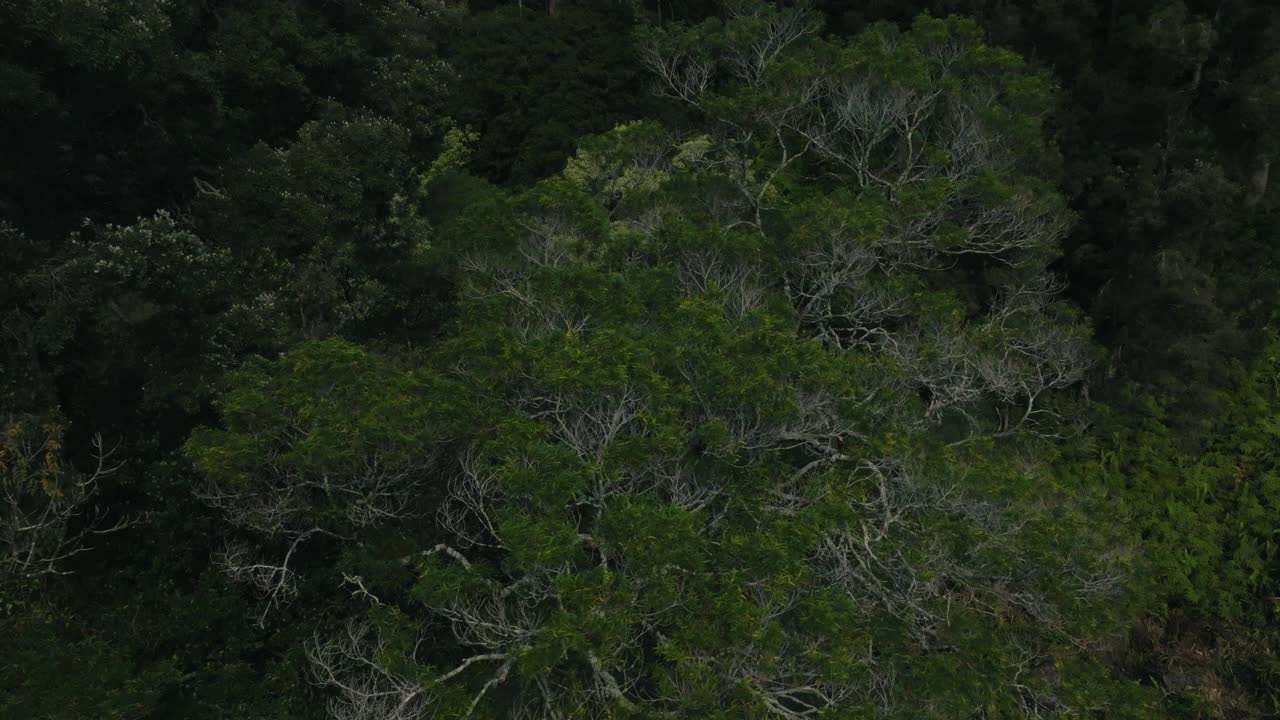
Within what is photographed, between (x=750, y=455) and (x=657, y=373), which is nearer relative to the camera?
(x=657, y=373)

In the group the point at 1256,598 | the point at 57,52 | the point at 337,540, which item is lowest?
the point at 1256,598

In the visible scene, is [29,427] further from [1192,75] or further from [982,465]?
[1192,75]

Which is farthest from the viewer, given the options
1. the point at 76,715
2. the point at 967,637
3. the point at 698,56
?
the point at 698,56

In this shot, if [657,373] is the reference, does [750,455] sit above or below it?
below

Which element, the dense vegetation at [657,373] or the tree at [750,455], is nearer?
the tree at [750,455]

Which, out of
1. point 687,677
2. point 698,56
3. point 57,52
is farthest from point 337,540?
point 698,56

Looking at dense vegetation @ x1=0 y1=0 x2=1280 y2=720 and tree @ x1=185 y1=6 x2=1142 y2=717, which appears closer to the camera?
tree @ x1=185 y1=6 x2=1142 y2=717

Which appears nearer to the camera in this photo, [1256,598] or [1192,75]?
[1256,598]

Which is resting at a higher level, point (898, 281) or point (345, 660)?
point (898, 281)
